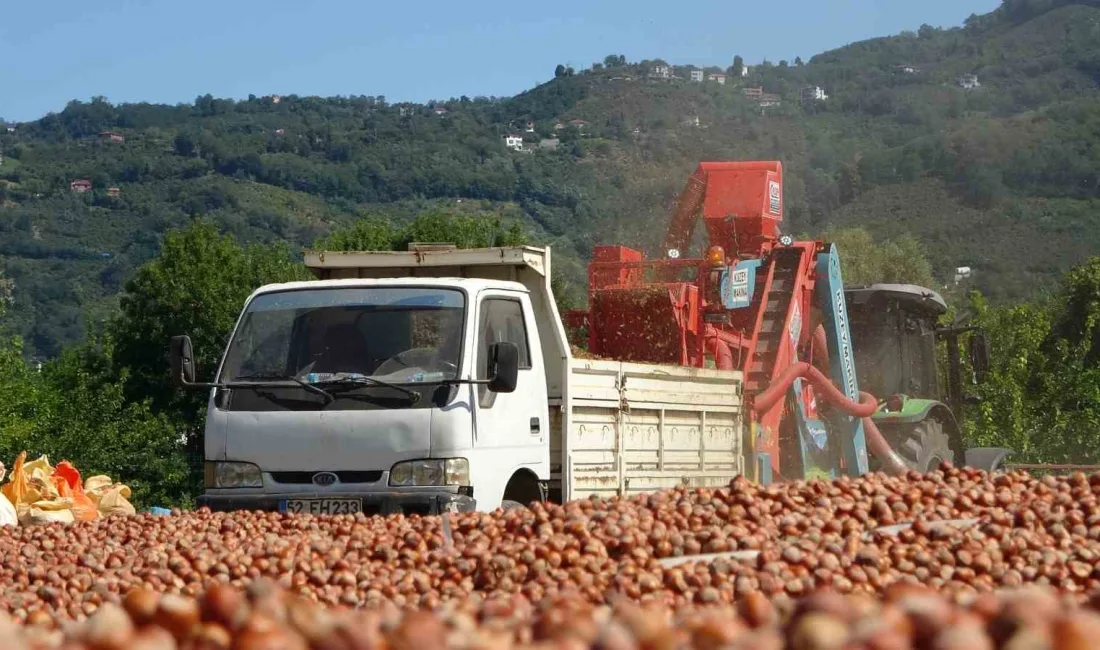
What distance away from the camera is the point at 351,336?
926cm

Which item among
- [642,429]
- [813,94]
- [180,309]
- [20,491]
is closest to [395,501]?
[642,429]

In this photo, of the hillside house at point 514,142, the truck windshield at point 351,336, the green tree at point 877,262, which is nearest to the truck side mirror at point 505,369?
the truck windshield at point 351,336

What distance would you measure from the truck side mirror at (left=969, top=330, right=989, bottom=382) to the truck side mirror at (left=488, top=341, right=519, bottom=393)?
8.05 meters

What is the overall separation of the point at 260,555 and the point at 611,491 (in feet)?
13.5

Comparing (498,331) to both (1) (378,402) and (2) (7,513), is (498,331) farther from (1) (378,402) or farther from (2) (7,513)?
(2) (7,513)

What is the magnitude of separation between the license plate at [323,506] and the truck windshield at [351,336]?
2.52 feet

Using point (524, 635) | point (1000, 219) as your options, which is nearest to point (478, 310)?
point (524, 635)

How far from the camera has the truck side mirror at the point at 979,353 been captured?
50.0 ft

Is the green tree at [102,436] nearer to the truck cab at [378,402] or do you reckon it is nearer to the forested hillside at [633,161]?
the truck cab at [378,402]

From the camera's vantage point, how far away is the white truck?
8.69m

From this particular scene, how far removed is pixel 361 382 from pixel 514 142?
9654cm

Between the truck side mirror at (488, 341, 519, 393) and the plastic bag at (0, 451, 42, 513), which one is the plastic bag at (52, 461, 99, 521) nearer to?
the plastic bag at (0, 451, 42, 513)

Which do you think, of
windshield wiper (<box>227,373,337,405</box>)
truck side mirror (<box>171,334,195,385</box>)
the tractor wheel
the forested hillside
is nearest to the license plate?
windshield wiper (<box>227,373,337,405</box>)

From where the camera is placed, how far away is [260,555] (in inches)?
250
